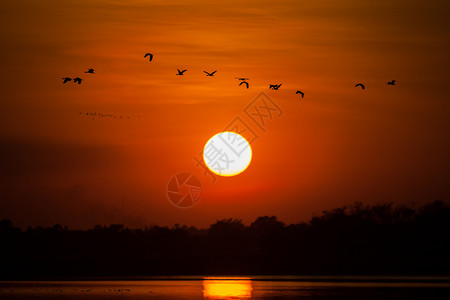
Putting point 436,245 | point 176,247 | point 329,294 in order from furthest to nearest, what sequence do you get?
point 176,247 → point 436,245 → point 329,294

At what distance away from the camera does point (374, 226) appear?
132m

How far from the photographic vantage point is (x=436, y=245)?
119250mm

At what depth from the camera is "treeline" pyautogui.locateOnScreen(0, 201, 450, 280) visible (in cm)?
12150

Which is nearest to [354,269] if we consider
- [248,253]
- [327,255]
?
[327,255]

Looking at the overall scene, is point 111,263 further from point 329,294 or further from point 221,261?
point 329,294

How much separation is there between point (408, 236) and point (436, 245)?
18.0 feet

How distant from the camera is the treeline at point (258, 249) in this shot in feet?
399

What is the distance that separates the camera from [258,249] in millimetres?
140000

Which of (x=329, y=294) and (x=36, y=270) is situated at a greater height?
(x=36, y=270)

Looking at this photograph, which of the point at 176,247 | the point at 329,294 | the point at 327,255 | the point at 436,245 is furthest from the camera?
the point at 176,247

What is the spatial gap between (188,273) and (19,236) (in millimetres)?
36666

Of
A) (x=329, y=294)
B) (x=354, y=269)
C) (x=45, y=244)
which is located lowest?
(x=329, y=294)

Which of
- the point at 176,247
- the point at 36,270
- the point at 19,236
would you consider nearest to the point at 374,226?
the point at 176,247

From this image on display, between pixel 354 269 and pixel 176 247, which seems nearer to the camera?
pixel 354 269
